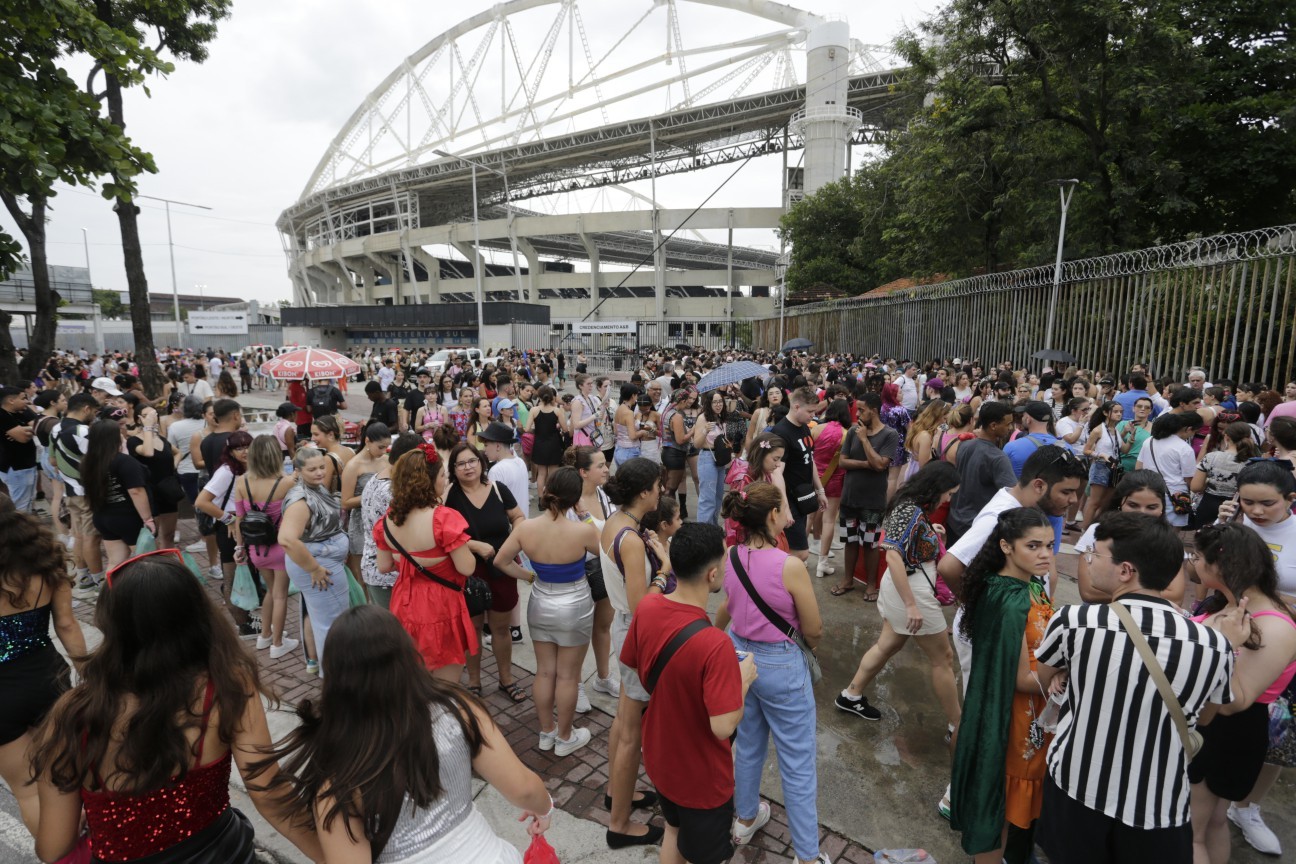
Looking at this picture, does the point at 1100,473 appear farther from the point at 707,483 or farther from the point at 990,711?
the point at 990,711

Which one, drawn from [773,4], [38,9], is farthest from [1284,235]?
[773,4]

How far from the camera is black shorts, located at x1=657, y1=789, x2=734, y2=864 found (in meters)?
2.37

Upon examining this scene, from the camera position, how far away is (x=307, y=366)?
34.3 feet

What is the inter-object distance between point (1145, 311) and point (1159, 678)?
12.2m

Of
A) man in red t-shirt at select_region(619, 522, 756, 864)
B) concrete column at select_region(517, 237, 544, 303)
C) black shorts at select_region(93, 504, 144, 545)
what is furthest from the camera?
concrete column at select_region(517, 237, 544, 303)

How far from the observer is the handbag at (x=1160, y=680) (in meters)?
1.94

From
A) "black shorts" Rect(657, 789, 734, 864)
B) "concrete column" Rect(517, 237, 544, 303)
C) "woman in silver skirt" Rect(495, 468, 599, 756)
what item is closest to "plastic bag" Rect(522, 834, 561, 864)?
"black shorts" Rect(657, 789, 734, 864)

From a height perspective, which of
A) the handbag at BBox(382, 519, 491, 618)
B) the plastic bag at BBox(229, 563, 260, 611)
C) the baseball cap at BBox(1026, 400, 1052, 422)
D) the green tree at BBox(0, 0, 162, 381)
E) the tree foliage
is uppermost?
the tree foliage

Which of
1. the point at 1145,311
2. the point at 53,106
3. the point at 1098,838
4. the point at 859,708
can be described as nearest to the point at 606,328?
the point at 1145,311

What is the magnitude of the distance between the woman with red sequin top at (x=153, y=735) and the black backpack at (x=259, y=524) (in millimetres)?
2643

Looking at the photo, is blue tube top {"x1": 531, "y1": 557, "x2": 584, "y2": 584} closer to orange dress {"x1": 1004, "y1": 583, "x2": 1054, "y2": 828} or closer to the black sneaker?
the black sneaker

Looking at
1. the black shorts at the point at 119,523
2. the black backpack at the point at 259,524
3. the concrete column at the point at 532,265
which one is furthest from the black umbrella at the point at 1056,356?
the concrete column at the point at 532,265

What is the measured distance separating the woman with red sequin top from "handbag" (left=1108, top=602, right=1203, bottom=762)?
247 centimetres

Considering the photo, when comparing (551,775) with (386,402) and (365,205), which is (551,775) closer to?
(386,402)
